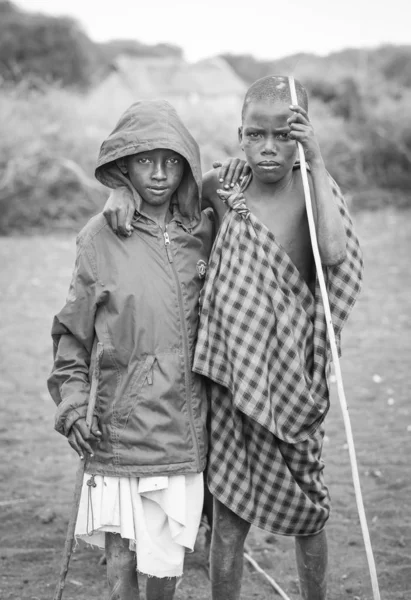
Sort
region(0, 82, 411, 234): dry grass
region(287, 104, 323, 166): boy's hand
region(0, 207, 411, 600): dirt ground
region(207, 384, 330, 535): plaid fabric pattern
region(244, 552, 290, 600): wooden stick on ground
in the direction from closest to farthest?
region(287, 104, 323, 166): boy's hand < region(207, 384, 330, 535): plaid fabric pattern < region(244, 552, 290, 600): wooden stick on ground < region(0, 207, 411, 600): dirt ground < region(0, 82, 411, 234): dry grass

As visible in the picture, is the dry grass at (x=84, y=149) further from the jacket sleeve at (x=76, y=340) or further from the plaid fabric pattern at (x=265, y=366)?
the plaid fabric pattern at (x=265, y=366)

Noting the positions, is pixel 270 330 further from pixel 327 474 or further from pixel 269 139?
pixel 327 474

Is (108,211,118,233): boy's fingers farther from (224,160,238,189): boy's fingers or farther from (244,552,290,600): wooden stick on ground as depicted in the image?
(244,552,290,600): wooden stick on ground

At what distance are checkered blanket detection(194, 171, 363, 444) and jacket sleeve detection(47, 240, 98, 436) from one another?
36 centimetres

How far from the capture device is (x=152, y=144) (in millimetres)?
2625

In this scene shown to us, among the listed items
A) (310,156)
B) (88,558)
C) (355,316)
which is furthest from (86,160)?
(310,156)

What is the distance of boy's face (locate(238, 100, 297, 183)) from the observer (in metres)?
2.58

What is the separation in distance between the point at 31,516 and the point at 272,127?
247cm

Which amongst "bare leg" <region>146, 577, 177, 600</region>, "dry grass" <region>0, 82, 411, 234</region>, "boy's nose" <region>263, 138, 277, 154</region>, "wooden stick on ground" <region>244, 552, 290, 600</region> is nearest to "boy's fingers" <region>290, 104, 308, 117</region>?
"boy's nose" <region>263, 138, 277, 154</region>

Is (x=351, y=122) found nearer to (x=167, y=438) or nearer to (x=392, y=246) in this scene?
(x=392, y=246)

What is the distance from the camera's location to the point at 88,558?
145 inches

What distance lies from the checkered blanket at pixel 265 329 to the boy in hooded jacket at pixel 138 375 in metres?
0.10

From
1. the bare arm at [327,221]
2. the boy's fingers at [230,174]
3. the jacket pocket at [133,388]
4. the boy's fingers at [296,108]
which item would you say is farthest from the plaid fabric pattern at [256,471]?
the boy's fingers at [296,108]

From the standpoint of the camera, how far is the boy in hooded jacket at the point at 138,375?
→ 8.42ft
